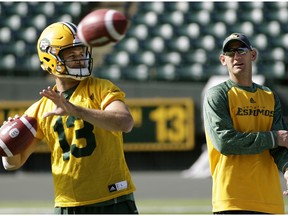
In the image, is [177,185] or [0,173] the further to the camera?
[0,173]

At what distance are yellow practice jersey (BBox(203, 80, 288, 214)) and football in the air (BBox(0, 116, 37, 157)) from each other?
113cm

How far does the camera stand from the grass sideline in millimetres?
9930

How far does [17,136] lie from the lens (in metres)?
4.88

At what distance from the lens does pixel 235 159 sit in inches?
194

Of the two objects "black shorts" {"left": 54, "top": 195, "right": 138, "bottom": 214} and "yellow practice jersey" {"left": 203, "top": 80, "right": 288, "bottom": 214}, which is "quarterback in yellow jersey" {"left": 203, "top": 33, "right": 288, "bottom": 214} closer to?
"yellow practice jersey" {"left": 203, "top": 80, "right": 288, "bottom": 214}

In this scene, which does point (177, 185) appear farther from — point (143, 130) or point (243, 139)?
point (243, 139)

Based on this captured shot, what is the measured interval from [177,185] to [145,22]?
523 cm

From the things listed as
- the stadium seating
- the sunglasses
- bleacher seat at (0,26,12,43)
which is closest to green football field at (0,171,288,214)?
the stadium seating

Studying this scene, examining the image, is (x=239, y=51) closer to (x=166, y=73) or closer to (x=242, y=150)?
(x=242, y=150)

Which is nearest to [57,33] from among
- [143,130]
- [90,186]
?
[90,186]

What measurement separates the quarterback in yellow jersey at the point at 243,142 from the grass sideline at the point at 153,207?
186 inches

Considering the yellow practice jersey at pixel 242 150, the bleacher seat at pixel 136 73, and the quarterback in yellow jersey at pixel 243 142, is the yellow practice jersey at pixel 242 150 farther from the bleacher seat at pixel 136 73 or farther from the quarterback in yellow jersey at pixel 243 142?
the bleacher seat at pixel 136 73

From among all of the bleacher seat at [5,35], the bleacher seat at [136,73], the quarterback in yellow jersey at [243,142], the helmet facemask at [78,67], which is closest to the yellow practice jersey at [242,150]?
the quarterback in yellow jersey at [243,142]

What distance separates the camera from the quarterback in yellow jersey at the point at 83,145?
469 cm
